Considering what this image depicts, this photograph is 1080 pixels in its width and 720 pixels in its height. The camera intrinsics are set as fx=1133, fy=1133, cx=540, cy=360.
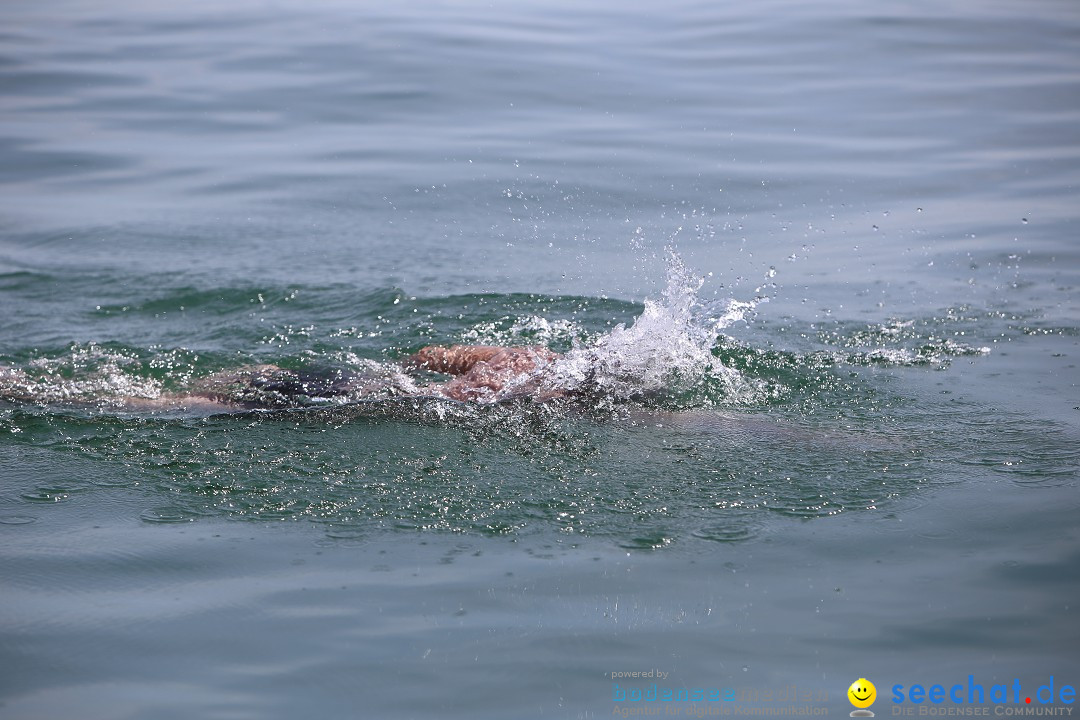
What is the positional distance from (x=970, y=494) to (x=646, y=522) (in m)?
1.52

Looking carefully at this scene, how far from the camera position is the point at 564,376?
636cm

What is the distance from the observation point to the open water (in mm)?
3990

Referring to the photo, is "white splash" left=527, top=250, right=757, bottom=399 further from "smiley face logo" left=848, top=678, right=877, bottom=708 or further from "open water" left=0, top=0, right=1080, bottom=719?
"smiley face logo" left=848, top=678, right=877, bottom=708

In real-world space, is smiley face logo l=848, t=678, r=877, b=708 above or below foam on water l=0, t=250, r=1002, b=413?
below

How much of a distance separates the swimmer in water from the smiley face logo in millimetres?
2878

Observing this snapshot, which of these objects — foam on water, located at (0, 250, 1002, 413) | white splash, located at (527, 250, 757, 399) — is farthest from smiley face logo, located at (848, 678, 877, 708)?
white splash, located at (527, 250, 757, 399)

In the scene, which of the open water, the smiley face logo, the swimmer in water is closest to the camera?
the smiley face logo

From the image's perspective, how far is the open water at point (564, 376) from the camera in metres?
3.99

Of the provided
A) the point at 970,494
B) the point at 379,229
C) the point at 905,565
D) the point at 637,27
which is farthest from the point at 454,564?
the point at 637,27

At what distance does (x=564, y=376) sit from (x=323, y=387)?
1.38 meters

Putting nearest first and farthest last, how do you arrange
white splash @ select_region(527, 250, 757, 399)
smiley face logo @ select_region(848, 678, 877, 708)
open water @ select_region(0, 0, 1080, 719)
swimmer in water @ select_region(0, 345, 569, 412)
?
smiley face logo @ select_region(848, 678, 877, 708) < open water @ select_region(0, 0, 1080, 719) < swimmer in water @ select_region(0, 345, 569, 412) < white splash @ select_region(527, 250, 757, 399)

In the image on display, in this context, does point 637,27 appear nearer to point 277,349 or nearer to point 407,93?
point 407,93

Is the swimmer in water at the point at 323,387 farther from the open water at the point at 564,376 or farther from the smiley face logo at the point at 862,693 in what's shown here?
the smiley face logo at the point at 862,693

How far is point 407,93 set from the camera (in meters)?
14.1
